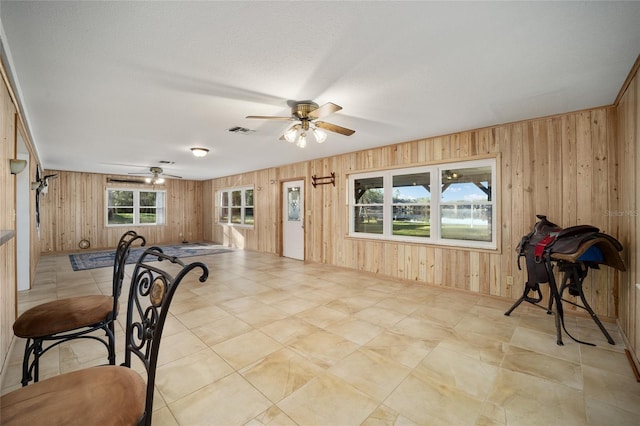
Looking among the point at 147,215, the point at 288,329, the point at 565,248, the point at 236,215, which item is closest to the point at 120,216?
the point at 147,215

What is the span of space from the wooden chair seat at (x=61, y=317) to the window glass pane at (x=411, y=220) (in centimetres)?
428

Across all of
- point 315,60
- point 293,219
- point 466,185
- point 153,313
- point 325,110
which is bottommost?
point 153,313

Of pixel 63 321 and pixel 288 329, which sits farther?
pixel 288 329

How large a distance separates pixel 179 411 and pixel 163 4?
2467 mm

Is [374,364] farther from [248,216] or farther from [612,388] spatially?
[248,216]

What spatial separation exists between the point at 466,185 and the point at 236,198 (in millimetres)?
7142

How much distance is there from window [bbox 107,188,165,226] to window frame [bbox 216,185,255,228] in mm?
2050

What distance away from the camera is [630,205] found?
2.57 meters

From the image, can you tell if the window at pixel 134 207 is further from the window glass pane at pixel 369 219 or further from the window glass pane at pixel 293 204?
the window glass pane at pixel 369 219

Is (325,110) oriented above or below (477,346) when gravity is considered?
above

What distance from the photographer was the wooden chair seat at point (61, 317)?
1.58 m

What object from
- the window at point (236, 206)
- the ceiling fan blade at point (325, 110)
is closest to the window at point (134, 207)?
the window at point (236, 206)

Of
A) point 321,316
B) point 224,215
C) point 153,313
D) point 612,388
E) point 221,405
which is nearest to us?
point 153,313

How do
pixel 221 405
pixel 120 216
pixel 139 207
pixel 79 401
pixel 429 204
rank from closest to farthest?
1. pixel 79 401
2. pixel 221 405
3. pixel 429 204
4. pixel 120 216
5. pixel 139 207
